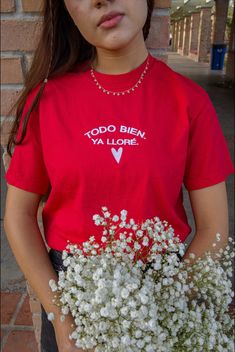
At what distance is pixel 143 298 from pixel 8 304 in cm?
221

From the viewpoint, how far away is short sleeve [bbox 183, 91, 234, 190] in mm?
1224

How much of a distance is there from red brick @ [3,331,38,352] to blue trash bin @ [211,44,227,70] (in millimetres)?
17741

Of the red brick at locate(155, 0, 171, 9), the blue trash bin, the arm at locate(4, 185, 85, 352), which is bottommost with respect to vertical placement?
the blue trash bin

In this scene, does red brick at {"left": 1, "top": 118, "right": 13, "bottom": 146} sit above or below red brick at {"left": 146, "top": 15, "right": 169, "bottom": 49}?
below

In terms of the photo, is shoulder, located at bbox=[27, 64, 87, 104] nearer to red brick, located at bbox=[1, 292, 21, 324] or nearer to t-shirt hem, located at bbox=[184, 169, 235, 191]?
t-shirt hem, located at bbox=[184, 169, 235, 191]

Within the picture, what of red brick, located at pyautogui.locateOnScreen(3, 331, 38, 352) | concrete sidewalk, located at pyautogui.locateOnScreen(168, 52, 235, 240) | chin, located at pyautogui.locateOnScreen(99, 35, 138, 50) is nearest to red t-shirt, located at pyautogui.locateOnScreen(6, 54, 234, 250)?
chin, located at pyautogui.locateOnScreen(99, 35, 138, 50)

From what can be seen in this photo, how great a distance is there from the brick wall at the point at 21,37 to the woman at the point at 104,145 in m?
0.27

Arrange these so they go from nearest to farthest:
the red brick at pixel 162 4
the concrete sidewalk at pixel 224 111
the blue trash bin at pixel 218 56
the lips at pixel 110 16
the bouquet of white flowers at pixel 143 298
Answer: the bouquet of white flowers at pixel 143 298
the lips at pixel 110 16
the red brick at pixel 162 4
the concrete sidewalk at pixel 224 111
the blue trash bin at pixel 218 56

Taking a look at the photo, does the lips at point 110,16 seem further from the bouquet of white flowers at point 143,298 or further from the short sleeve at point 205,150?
the bouquet of white flowers at point 143,298

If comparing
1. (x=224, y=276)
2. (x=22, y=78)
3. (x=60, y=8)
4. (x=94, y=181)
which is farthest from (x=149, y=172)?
(x=22, y=78)

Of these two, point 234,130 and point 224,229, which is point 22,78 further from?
point 234,130

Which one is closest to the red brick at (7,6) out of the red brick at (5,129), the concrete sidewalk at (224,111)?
the red brick at (5,129)

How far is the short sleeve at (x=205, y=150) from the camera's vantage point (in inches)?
48.2

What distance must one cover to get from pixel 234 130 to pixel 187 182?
20.0 feet
